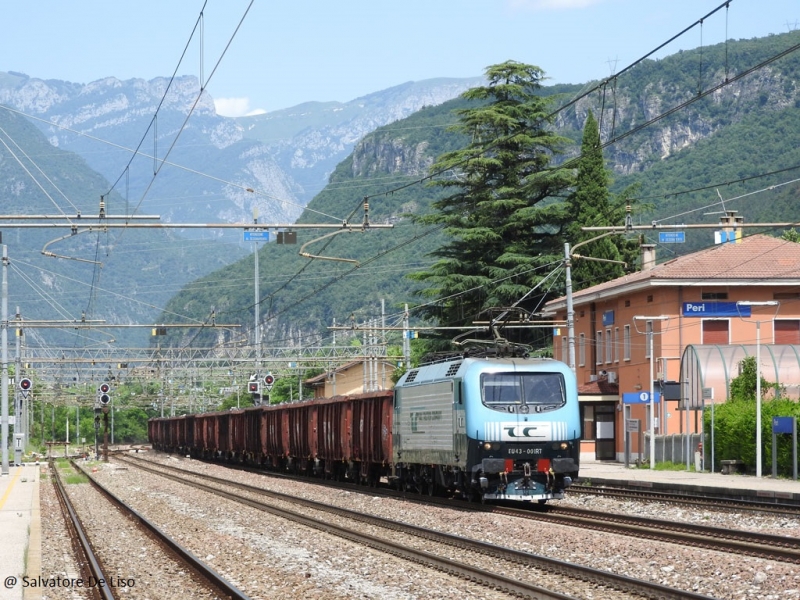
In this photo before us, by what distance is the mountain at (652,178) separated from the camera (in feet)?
395

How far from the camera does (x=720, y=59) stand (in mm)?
173125

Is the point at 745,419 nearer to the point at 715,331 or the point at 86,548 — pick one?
the point at 715,331

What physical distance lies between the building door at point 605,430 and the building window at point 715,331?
219 inches

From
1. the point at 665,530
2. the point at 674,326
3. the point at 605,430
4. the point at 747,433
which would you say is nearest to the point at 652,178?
the point at 605,430

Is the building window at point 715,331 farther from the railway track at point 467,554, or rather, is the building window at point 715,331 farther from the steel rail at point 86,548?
the railway track at point 467,554

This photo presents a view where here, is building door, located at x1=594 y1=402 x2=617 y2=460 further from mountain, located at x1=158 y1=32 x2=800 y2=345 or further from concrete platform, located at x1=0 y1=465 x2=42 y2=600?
mountain, located at x1=158 y1=32 x2=800 y2=345

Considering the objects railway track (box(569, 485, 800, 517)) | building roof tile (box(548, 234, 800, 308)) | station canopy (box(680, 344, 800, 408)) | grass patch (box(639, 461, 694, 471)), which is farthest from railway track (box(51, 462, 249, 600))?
building roof tile (box(548, 234, 800, 308))

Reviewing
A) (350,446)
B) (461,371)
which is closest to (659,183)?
(350,446)

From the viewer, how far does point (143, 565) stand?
57.7 ft

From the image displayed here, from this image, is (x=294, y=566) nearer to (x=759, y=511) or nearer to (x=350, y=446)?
(x=759, y=511)

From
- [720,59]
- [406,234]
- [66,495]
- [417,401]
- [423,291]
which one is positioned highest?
[720,59]

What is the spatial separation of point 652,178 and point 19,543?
5229 inches

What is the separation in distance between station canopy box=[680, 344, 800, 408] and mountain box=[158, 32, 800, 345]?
60.5 metres

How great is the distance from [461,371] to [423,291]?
3561 cm
